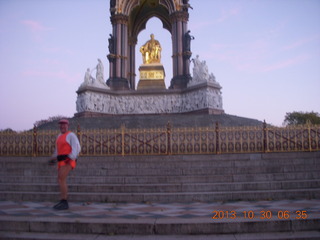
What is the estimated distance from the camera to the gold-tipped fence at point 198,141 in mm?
13062

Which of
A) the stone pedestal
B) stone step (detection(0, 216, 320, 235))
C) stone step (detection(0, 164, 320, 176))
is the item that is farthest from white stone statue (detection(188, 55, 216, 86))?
stone step (detection(0, 216, 320, 235))

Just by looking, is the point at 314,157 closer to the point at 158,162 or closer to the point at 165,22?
the point at 158,162

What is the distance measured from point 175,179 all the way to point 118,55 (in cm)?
2061

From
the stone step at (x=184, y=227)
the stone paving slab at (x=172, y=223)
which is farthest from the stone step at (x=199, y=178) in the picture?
the stone step at (x=184, y=227)

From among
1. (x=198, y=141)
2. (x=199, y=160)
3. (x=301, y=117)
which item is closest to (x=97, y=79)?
(x=198, y=141)

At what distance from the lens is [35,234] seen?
18.2 feet

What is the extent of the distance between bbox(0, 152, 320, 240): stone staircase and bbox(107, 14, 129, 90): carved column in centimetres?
1549

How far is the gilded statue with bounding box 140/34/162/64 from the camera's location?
30203 mm

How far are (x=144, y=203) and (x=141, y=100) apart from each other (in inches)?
761

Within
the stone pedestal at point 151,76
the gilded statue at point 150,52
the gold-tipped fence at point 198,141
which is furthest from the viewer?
the gilded statue at point 150,52

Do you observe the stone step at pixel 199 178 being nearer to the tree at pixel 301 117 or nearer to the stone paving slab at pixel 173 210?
the stone paving slab at pixel 173 210

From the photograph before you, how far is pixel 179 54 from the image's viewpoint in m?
27.9

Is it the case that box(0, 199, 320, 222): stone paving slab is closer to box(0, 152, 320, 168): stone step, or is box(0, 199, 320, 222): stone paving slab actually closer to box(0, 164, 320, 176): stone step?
box(0, 164, 320, 176): stone step

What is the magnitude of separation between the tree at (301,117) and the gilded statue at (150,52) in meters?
28.4
